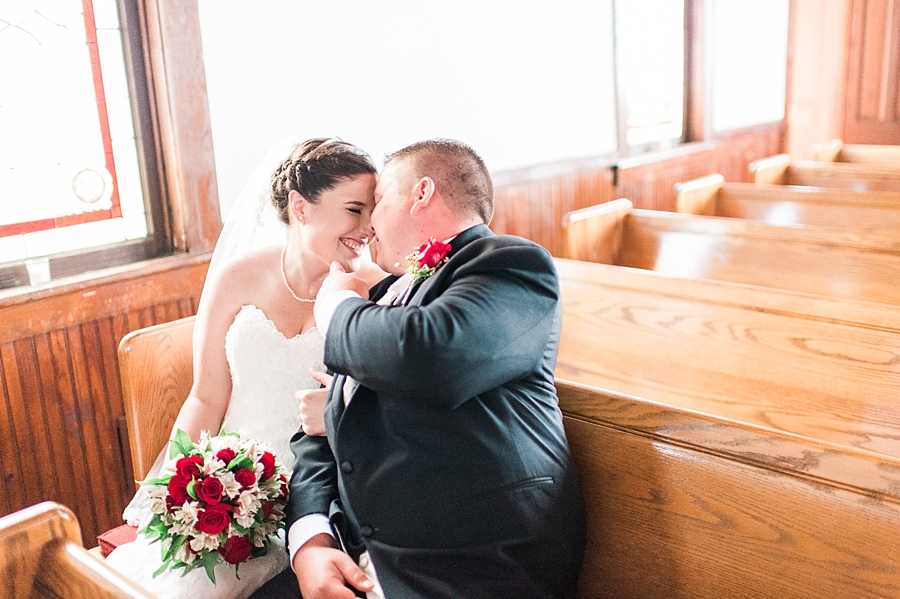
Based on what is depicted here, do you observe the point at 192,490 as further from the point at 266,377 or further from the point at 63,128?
the point at 63,128

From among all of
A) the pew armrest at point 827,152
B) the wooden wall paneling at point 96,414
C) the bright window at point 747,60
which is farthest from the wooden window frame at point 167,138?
the pew armrest at point 827,152

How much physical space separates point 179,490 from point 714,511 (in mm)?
1099

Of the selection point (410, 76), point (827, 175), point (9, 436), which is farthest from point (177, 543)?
point (827, 175)

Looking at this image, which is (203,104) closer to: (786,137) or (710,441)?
(710,441)

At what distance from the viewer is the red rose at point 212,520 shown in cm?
174

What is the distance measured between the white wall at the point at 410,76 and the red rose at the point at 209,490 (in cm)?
194

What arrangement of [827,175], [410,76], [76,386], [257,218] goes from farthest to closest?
[827,175], [410,76], [76,386], [257,218]

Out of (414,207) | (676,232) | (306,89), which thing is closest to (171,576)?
(414,207)

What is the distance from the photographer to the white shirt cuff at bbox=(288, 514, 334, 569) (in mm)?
1803

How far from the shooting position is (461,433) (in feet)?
5.21

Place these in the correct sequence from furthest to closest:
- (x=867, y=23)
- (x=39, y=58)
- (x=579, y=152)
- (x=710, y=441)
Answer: (x=867, y=23)
(x=579, y=152)
(x=39, y=58)
(x=710, y=441)

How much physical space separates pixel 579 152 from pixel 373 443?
426 cm

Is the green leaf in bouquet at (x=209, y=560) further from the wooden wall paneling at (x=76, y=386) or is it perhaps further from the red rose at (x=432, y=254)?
the wooden wall paneling at (x=76, y=386)

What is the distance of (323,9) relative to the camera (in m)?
3.90
